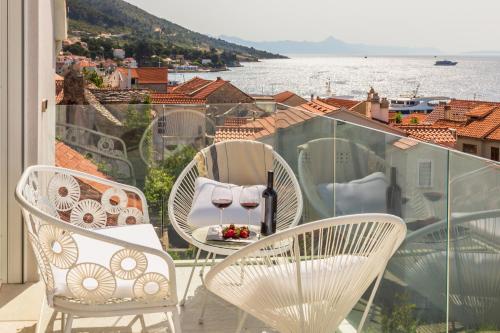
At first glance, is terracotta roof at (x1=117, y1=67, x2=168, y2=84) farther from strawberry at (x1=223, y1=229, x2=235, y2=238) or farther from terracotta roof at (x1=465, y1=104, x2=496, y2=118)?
strawberry at (x1=223, y1=229, x2=235, y2=238)

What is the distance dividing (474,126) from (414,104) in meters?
15.2

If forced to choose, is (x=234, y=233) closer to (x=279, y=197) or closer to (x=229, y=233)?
(x=229, y=233)

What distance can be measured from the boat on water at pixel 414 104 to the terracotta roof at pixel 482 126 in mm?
13407

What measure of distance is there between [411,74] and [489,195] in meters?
62.3

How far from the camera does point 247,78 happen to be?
112 ft

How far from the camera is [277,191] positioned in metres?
3.05

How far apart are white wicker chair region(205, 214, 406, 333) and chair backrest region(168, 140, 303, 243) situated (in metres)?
1.15

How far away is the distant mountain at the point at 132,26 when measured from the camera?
852 inches

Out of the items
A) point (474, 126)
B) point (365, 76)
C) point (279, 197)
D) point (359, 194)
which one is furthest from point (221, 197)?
point (365, 76)

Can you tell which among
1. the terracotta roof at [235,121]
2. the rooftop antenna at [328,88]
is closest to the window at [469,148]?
the rooftop antenna at [328,88]

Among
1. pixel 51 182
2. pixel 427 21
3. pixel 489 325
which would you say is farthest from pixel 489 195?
pixel 427 21

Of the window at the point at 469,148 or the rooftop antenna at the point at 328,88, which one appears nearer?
the window at the point at 469,148

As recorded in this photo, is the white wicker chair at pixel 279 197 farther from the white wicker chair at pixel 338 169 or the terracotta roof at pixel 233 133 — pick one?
the terracotta roof at pixel 233 133

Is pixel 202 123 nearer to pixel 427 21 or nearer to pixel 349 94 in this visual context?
pixel 349 94
